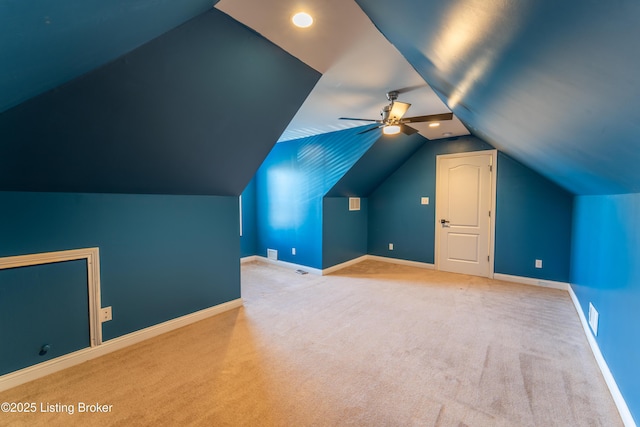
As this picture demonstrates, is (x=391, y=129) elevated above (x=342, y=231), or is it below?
above

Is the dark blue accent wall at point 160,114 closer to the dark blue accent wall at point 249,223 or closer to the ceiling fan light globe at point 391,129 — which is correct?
the ceiling fan light globe at point 391,129

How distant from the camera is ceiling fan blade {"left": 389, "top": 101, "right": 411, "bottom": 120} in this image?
9.17 feet

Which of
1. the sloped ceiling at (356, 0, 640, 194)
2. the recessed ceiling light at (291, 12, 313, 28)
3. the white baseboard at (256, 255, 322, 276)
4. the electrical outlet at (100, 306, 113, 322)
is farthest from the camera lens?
the white baseboard at (256, 255, 322, 276)

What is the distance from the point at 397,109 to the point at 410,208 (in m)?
2.74

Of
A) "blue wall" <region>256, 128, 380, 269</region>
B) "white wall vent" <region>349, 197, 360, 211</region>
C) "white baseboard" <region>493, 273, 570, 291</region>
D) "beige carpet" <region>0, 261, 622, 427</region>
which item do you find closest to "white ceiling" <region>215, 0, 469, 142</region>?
"blue wall" <region>256, 128, 380, 269</region>

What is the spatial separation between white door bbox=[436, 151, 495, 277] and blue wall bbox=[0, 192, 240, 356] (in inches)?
141

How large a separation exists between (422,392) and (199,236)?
8.01ft

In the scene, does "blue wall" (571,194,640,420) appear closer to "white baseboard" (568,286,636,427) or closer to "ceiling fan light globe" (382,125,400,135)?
"white baseboard" (568,286,636,427)

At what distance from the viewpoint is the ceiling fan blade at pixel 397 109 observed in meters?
2.79

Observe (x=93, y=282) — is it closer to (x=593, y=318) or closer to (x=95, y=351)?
(x=95, y=351)

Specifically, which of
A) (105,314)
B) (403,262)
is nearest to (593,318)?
(403,262)

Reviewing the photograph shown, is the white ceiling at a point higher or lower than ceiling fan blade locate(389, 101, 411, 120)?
higher

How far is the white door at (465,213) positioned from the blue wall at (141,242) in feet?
11.8

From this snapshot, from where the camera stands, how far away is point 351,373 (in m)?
2.03
